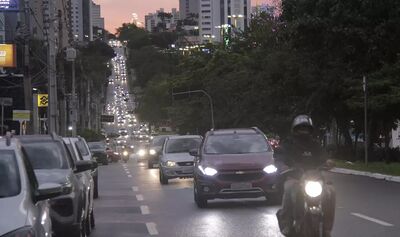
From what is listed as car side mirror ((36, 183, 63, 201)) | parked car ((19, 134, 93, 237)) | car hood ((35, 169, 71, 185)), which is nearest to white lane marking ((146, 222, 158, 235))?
parked car ((19, 134, 93, 237))

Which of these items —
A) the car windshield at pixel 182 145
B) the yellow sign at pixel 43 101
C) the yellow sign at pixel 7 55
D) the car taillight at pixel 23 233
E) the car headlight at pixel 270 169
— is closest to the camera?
the car taillight at pixel 23 233

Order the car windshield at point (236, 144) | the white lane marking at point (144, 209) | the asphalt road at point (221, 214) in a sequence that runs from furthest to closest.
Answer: the car windshield at point (236, 144)
the white lane marking at point (144, 209)
the asphalt road at point (221, 214)

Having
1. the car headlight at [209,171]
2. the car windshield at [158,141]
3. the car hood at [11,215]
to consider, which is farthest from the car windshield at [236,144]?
the car windshield at [158,141]

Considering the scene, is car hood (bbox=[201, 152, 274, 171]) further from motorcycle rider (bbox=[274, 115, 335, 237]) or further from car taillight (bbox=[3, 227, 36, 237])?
car taillight (bbox=[3, 227, 36, 237])

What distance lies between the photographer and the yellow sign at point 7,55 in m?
55.1

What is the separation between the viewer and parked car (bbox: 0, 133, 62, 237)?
620 cm

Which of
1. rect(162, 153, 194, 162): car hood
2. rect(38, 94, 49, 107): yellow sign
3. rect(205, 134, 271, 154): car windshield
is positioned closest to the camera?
rect(205, 134, 271, 154): car windshield

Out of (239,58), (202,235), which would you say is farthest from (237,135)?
(239,58)

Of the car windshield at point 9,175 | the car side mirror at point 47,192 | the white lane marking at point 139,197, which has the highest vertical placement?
the car windshield at point 9,175

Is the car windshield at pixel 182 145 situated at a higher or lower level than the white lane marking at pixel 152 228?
higher

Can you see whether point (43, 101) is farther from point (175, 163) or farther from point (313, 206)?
point (313, 206)

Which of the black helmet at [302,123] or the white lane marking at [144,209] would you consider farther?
the white lane marking at [144,209]

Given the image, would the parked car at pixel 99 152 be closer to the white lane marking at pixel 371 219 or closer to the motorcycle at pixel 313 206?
the white lane marking at pixel 371 219

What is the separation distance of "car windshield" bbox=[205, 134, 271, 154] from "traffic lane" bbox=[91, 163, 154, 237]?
2180 mm
